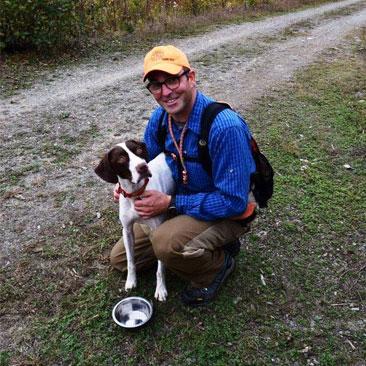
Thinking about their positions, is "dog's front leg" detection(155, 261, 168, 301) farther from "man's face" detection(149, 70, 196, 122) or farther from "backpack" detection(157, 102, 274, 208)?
"man's face" detection(149, 70, 196, 122)

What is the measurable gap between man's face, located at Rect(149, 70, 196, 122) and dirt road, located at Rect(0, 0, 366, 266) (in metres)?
1.79

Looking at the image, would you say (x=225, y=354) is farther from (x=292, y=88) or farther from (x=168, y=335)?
(x=292, y=88)

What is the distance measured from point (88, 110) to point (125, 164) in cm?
401

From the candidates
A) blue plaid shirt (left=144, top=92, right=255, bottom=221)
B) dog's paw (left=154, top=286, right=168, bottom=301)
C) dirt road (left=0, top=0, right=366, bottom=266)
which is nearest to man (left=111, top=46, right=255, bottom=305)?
blue plaid shirt (left=144, top=92, right=255, bottom=221)

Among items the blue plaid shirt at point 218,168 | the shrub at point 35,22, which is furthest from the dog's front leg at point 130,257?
the shrub at point 35,22

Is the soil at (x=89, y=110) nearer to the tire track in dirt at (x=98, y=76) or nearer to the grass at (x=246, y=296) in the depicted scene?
the tire track in dirt at (x=98, y=76)

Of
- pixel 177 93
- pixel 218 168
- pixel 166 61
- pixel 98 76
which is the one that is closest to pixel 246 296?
pixel 218 168

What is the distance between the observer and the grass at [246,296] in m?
2.78

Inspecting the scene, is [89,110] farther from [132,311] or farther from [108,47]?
[132,311]

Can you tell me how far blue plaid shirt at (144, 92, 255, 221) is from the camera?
103 inches

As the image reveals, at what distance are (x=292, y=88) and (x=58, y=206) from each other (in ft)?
14.9

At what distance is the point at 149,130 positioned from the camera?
312 centimetres

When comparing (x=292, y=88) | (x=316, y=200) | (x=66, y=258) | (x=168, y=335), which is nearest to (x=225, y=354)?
(x=168, y=335)

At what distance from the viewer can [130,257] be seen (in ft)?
10.5
